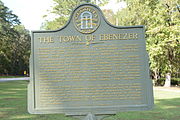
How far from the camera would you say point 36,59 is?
4.39 meters

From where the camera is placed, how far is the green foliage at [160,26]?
17.8m

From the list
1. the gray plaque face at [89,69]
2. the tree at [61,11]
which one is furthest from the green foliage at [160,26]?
the gray plaque face at [89,69]

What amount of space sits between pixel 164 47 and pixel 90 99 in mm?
16448

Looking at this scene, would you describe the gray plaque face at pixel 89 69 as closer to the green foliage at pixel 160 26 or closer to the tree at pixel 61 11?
the green foliage at pixel 160 26

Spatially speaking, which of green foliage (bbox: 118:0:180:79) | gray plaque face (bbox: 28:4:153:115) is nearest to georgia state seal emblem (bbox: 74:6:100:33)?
gray plaque face (bbox: 28:4:153:115)

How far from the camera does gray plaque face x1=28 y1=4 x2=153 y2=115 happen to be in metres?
4.23

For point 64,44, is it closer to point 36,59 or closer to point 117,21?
point 36,59

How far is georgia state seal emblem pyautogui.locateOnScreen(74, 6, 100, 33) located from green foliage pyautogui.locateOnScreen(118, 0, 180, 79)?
14.3 meters

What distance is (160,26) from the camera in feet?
59.0

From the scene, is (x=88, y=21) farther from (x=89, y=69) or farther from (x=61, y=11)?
(x=61, y=11)

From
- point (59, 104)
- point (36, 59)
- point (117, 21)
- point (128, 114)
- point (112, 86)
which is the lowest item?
point (128, 114)

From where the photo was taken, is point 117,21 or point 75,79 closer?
point 75,79

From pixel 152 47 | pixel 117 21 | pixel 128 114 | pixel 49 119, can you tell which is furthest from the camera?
pixel 117 21

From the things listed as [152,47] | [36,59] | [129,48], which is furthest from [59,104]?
[152,47]
